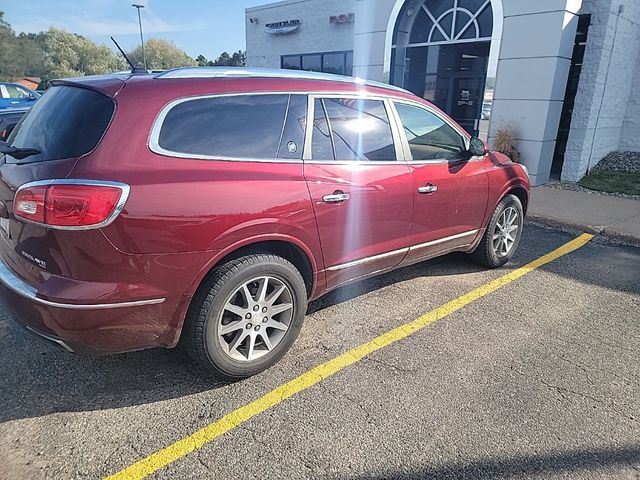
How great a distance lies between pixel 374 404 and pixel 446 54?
10.4 meters

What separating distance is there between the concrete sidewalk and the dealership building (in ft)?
3.65

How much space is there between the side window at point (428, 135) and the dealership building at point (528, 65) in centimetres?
580

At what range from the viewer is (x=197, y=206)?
2.45 metres

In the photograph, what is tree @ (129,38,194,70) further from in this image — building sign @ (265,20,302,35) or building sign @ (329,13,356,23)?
building sign @ (329,13,356,23)

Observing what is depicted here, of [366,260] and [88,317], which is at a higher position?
[88,317]

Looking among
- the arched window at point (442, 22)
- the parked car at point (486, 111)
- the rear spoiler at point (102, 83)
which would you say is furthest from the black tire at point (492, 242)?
the arched window at point (442, 22)

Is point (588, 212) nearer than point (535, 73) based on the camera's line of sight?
Yes

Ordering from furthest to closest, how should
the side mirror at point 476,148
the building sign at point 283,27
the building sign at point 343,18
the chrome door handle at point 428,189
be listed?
the building sign at point 283,27
the building sign at point 343,18
the side mirror at point 476,148
the chrome door handle at point 428,189

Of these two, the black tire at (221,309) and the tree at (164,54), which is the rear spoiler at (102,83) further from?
the tree at (164,54)

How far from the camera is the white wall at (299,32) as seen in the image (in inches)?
674

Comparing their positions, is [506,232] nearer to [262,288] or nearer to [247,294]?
[262,288]

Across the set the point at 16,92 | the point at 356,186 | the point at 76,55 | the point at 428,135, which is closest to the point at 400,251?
the point at 356,186

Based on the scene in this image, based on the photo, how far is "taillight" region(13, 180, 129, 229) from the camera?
2.24 metres

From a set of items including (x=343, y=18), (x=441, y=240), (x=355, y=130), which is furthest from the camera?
(x=343, y=18)
